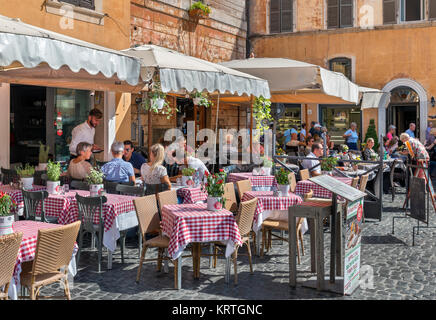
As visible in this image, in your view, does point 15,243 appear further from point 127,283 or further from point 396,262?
point 396,262

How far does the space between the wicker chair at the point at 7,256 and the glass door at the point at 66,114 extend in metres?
8.01

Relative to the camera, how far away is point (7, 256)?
3.94m

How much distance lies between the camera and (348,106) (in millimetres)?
21312

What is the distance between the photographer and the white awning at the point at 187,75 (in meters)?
6.78

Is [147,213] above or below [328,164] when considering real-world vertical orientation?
below

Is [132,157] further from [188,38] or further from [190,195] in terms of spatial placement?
[188,38]

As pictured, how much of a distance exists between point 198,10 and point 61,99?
19.2 feet

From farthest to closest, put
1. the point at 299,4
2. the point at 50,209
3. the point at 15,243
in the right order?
the point at 299,4
the point at 50,209
the point at 15,243

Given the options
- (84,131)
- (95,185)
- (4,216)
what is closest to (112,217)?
(95,185)

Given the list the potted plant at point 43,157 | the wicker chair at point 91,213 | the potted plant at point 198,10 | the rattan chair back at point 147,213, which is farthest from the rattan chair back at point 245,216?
the potted plant at point 198,10

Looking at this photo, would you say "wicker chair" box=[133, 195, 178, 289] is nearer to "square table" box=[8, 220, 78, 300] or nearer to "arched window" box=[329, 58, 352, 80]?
"square table" box=[8, 220, 78, 300]

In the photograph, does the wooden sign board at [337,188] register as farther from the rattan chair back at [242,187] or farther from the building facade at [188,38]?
the building facade at [188,38]
